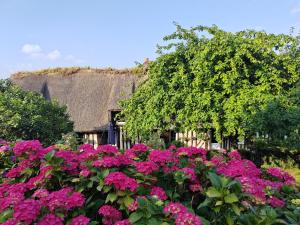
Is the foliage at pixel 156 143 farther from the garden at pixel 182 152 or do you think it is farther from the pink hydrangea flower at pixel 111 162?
the pink hydrangea flower at pixel 111 162

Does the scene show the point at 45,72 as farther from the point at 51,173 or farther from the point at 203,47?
the point at 51,173

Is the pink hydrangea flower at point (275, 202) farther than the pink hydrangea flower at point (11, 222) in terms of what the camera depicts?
Yes

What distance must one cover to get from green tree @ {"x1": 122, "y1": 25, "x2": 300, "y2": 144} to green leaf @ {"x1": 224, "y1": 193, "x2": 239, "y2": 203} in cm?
1056

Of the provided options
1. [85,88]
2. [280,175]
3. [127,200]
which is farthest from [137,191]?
[85,88]

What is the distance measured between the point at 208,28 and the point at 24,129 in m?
8.68

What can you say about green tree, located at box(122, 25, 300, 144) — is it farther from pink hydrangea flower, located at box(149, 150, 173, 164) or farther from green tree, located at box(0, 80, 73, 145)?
pink hydrangea flower, located at box(149, 150, 173, 164)

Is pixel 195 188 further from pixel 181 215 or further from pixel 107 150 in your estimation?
pixel 107 150

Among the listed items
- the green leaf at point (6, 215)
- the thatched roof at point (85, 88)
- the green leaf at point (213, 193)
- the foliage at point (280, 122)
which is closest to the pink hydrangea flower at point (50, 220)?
the green leaf at point (6, 215)

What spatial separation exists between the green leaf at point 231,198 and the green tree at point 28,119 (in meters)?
12.1

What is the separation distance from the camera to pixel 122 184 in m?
2.81

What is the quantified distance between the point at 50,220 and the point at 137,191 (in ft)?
2.42

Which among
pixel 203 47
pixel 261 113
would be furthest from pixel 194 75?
pixel 261 113

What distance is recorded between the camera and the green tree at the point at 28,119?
13.8 metres

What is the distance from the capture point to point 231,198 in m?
2.69
